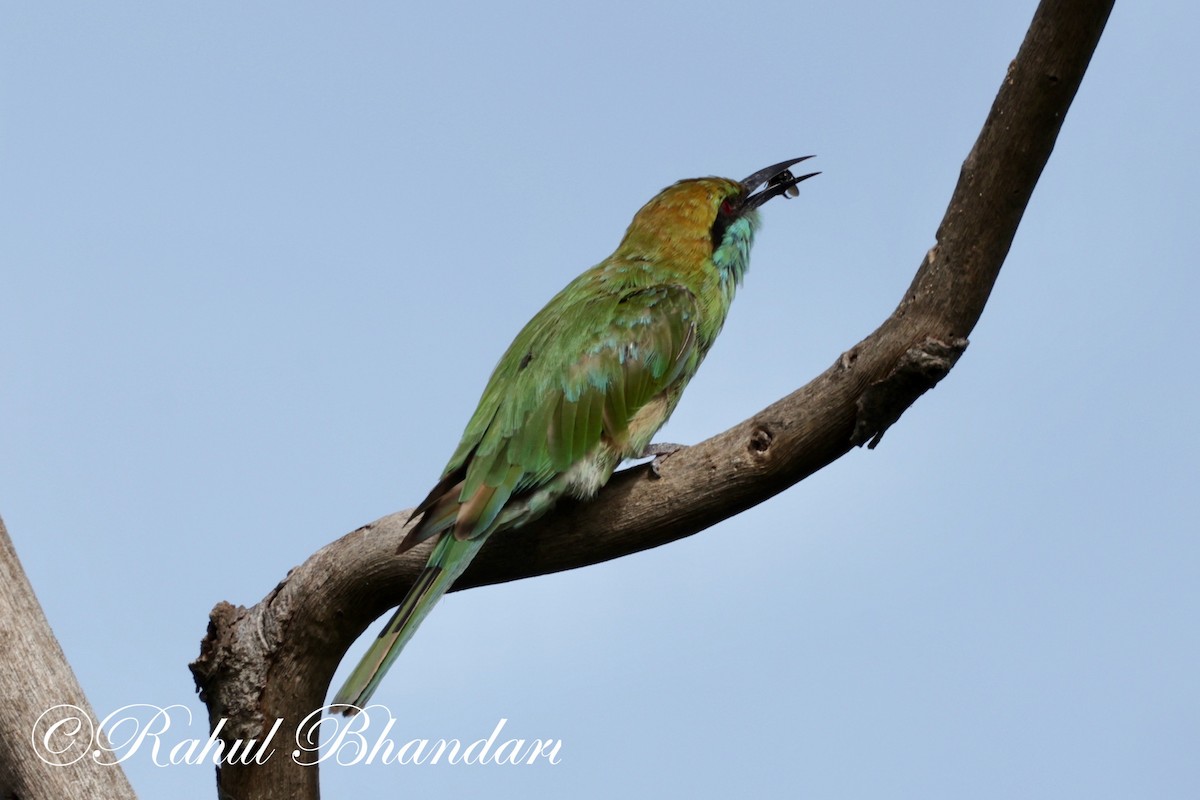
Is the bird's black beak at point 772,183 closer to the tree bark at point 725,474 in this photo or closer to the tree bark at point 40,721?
the tree bark at point 725,474

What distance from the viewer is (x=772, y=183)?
16.9 ft

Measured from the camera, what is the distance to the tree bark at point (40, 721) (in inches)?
140

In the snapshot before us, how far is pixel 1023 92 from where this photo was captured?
2.97m

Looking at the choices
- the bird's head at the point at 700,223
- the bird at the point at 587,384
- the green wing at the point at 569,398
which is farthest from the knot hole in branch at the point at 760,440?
the bird's head at the point at 700,223

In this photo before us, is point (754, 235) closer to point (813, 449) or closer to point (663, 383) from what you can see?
point (663, 383)

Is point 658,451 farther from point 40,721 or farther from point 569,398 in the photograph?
point 40,721

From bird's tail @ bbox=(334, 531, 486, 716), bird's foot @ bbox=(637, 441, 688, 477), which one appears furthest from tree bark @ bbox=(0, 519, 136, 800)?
bird's foot @ bbox=(637, 441, 688, 477)

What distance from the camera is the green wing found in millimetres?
3855

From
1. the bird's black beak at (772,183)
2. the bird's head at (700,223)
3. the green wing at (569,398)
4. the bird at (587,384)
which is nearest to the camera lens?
the bird at (587,384)

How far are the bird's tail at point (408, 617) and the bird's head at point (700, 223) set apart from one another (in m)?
1.53

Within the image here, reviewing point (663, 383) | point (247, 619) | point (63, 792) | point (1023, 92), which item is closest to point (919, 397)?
point (1023, 92)

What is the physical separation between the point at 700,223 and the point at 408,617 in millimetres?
2020

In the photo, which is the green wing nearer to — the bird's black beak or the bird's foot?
the bird's foot

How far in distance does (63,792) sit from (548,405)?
186 cm
